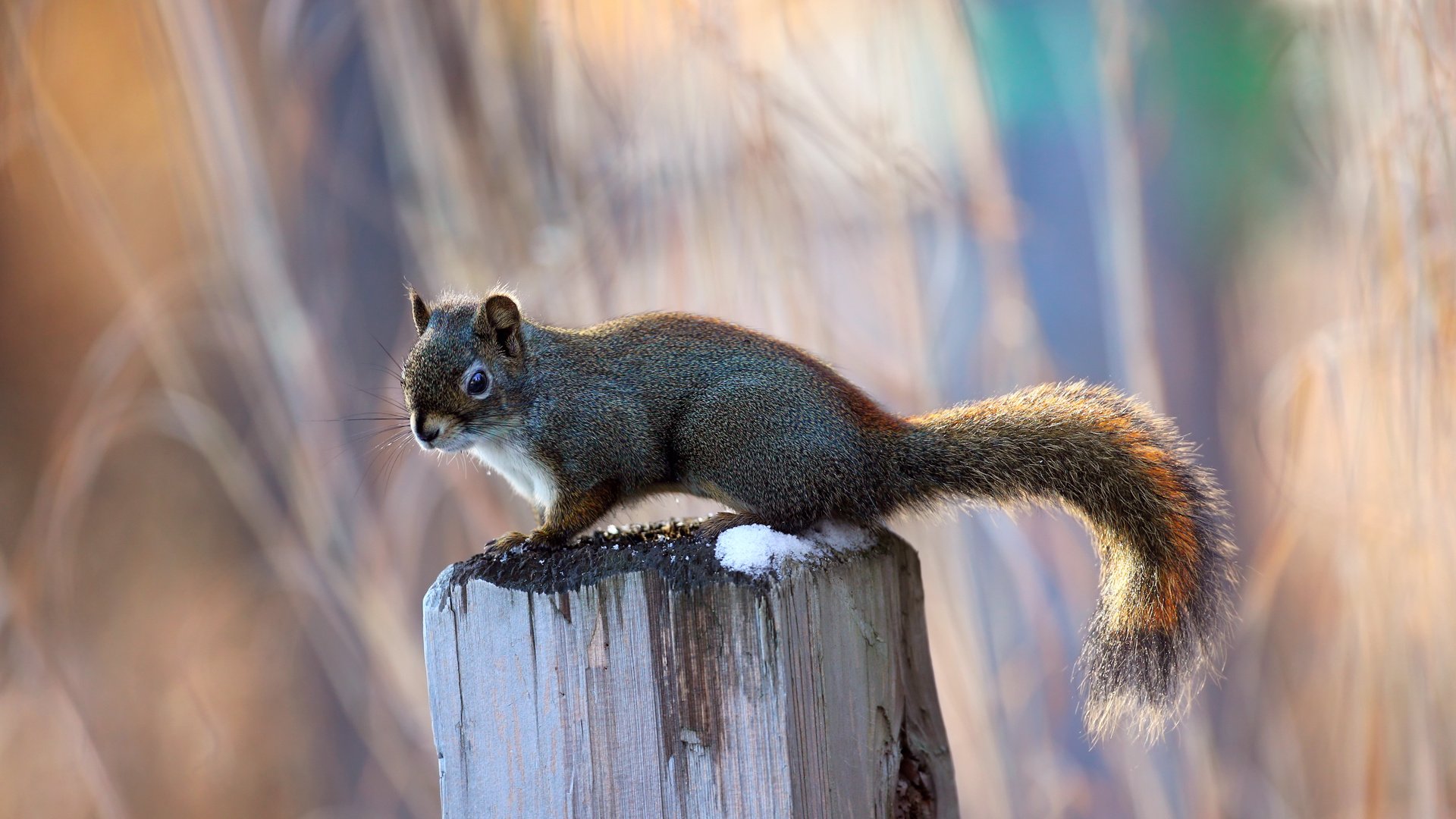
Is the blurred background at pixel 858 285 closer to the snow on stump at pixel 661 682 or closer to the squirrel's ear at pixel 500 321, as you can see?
the squirrel's ear at pixel 500 321

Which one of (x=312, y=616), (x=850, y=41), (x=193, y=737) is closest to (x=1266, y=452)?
(x=850, y=41)

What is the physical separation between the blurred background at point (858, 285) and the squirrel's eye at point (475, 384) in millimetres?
251

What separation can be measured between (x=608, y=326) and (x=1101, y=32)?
1.25 metres

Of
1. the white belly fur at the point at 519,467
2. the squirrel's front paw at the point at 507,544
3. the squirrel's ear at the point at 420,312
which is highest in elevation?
the squirrel's ear at the point at 420,312

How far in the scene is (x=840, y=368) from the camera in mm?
1796

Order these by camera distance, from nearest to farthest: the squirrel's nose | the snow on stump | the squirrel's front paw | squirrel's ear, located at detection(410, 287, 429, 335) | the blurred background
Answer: the snow on stump, the squirrel's front paw, the squirrel's nose, squirrel's ear, located at detection(410, 287, 429, 335), the blurred background

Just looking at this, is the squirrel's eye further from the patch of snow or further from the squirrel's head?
the patch of snow

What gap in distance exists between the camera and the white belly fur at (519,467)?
1.41 metres

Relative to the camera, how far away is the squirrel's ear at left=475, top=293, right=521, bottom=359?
1.39 m

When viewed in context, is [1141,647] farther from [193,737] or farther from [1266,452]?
[193,737]

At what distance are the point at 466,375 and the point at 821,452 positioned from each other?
46 cm

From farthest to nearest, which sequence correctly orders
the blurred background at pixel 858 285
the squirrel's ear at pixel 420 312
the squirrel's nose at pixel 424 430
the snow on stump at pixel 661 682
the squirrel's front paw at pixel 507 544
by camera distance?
the blurred background at pixel 858 285 → the squirrel's ear at pixel 420 312 → the squirrel's nose at pixel 424 430 → the squirrel's front paw at pixel 507 544 → the snow on stump at pixel 661 682

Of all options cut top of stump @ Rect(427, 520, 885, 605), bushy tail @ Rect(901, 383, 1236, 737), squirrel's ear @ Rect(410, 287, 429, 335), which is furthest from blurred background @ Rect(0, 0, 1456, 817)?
cut top of stump @ Rect(427, 520, 885, 605)

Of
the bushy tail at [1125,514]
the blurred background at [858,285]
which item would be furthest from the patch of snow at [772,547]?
the blurred background at [858,285]
